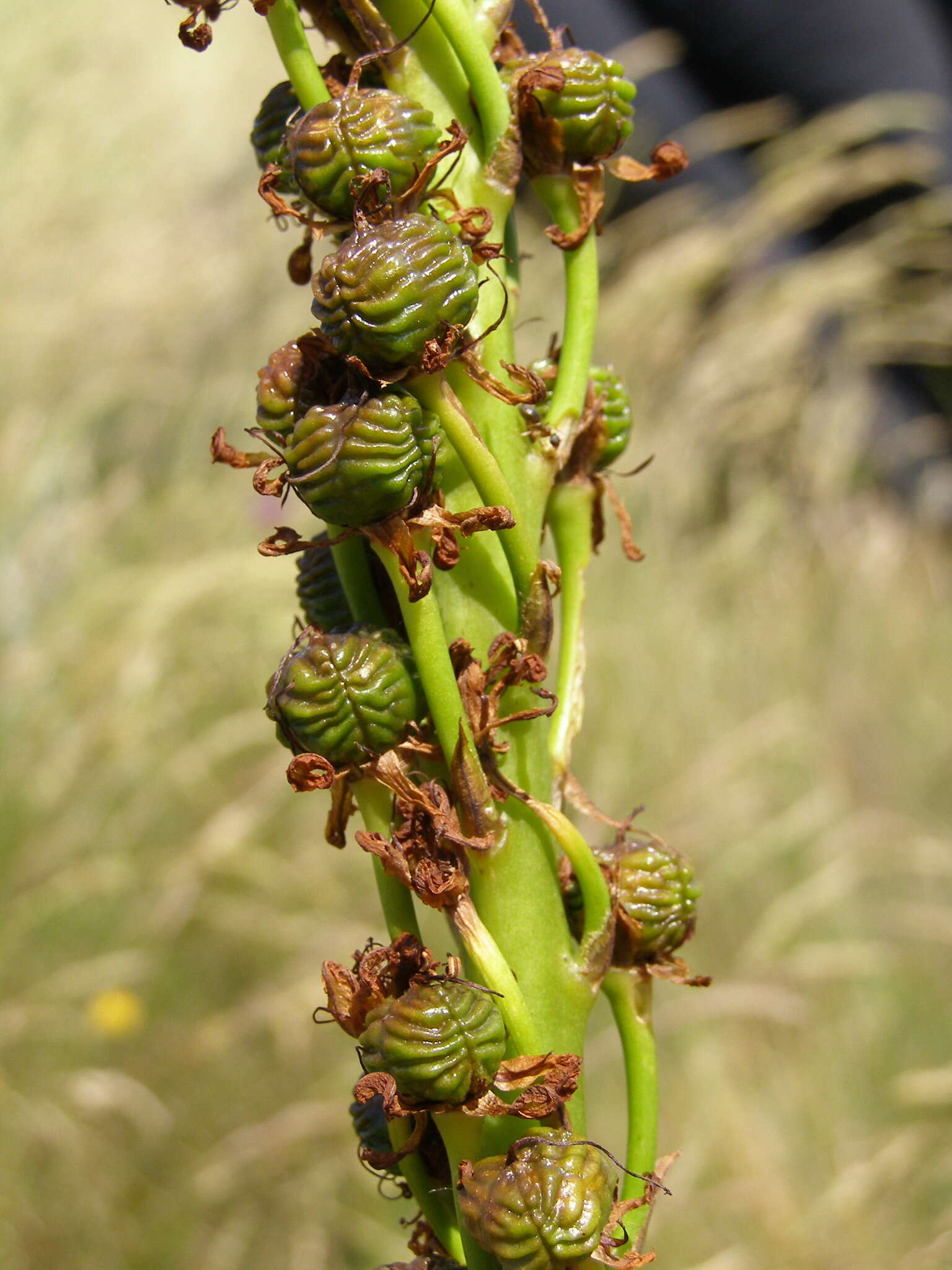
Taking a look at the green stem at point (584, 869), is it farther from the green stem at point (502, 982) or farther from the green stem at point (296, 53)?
the green stem at point (296, 53)

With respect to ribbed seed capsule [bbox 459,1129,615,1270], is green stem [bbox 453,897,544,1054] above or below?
above

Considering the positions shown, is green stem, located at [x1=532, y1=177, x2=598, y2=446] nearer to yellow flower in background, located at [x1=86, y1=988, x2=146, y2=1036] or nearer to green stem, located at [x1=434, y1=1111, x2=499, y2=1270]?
green stem, located at [x1=434, y1=1111, x2=499, y2=1270]

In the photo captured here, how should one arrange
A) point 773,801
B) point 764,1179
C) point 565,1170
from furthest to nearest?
point 773,801, point 764,1179, point 565,1170

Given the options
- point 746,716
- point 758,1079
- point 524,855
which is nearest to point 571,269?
point 524,855

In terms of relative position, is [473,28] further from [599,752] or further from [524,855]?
[599,752]

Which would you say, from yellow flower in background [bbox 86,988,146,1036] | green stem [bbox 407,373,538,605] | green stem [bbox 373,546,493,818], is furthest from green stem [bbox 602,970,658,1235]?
yellow flower in background [bbox 86,988,146,1036]

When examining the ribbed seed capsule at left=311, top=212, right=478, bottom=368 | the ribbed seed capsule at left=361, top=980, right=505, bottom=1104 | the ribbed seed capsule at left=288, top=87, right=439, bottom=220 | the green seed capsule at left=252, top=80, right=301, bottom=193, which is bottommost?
the ribbed seed capsule at left=361, top=980, right=505, bottom=1104
